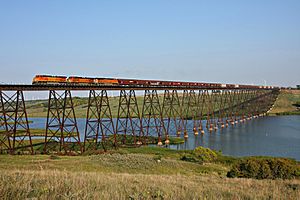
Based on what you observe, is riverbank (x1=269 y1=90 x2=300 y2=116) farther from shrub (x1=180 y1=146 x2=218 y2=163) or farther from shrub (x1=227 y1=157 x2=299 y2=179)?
shrub (x1=227 y1=157 x2=299 y2=179)

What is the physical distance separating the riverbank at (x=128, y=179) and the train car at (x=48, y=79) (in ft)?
24.3

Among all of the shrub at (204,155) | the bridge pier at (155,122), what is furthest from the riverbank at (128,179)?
the bridge pier at (155,122)

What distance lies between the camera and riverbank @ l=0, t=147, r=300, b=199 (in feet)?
→ 26.4

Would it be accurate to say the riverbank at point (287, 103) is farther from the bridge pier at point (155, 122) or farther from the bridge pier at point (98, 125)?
the bridge pier at point (98, 125)

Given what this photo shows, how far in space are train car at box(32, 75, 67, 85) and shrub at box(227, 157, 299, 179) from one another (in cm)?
1897

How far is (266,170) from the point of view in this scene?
62.3 feet

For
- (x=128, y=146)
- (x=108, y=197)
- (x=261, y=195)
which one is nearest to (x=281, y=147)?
(x=128, y=146)

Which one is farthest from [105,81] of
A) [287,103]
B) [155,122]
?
[287,103]

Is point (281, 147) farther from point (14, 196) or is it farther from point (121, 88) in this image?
point (14, 196)

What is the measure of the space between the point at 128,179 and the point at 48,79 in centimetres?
2029

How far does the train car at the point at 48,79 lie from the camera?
29422 millimetres

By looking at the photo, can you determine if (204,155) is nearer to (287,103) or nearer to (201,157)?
(201,157)

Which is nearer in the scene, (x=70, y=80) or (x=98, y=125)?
(x=70, y=80)

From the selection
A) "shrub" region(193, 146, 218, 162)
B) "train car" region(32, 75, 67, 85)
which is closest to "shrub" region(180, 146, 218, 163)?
"shrub" region(193, 146, 218, 162)
